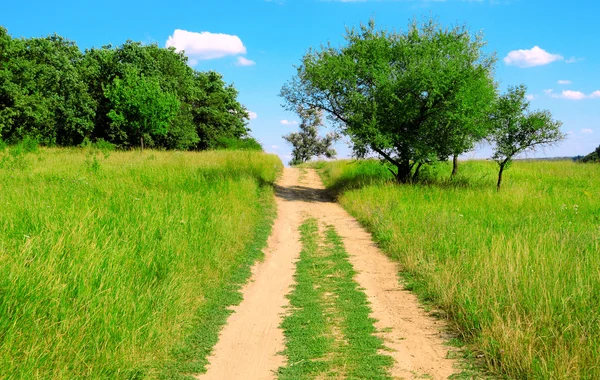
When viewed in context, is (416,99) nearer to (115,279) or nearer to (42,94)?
(115,279)

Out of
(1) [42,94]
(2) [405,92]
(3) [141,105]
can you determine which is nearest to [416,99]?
(2) [405,92]

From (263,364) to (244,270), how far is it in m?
3.90

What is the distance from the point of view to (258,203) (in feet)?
50.7

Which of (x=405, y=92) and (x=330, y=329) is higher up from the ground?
(x=405, y=92)

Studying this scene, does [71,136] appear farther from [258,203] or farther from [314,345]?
[314,345]

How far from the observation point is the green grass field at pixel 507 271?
4516mm

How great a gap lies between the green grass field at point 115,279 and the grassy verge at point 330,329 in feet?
3.78

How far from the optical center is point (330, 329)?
233 inches

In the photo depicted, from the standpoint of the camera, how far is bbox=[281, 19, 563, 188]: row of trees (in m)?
18.5

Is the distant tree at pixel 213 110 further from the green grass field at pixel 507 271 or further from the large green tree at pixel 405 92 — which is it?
the green grass field at pixel 507 271

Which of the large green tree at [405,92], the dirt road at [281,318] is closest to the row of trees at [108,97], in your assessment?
the large green tree at [405,92]

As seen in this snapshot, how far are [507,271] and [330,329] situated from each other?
284 cm

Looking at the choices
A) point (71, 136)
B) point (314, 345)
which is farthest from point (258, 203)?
point (71, 136)

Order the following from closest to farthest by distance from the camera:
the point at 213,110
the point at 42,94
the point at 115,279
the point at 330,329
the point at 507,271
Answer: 1. the point at 115,279
2. the point at 330,329
3. the point at 507,271
4. the point at 42,94
5. the point at 213,110
